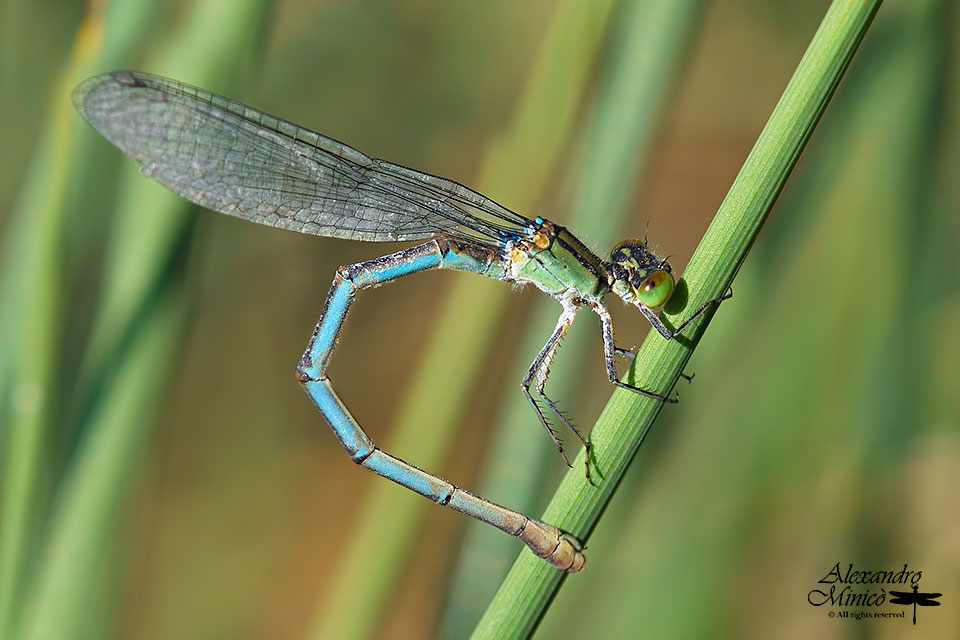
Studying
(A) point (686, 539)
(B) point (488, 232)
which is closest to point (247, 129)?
(B) point (488, 232)

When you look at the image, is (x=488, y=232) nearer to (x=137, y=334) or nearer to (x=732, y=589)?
(x=137, y=334)

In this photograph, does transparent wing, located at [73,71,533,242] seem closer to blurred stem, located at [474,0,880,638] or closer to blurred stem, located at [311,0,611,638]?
blurred stem, located at [311,0,611,638]

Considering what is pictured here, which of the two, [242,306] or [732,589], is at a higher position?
[242,306]

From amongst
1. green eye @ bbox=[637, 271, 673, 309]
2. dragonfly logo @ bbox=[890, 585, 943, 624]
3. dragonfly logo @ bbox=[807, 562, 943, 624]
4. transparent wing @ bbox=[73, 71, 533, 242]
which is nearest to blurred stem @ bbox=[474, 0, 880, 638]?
green eye @ bbox=[637, 271, 673, 309]

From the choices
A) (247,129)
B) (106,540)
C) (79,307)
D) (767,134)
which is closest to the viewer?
(767,134)

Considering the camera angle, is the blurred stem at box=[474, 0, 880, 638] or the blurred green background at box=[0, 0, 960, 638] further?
the blurred green background at box=[0, 0, 960, 638]

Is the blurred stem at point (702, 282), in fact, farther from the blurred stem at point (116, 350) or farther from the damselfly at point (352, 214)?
the blurred stem at point (116, 350)

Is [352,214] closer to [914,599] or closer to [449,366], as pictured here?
[449,366]

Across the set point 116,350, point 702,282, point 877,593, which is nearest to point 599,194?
point 702,282
